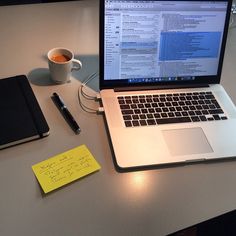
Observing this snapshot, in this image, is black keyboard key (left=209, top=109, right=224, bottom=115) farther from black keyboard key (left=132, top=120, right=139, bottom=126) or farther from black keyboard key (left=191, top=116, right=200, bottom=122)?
black keyboard key (left=132, top=120, right=139, bottom=126)

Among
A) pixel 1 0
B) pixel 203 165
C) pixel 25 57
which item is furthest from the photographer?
pixel 1 0

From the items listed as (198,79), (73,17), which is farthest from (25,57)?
(198,79)

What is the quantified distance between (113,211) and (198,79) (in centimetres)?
49

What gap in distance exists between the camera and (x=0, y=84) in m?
1.03

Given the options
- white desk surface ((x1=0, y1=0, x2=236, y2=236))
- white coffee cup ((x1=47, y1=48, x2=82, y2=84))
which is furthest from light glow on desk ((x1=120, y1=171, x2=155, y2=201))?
white coffee cup ((x1=47, y1=48, x2=82, y2=84))

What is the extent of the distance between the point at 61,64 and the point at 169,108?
327mm

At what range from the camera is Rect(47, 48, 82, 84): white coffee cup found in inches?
41.0

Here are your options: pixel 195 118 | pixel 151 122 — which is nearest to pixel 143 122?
pixel 151 122

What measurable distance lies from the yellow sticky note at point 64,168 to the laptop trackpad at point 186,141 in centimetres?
19

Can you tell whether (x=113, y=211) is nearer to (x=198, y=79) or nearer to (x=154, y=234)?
(x=154, y=234)

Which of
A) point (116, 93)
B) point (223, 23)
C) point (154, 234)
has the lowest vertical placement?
point (154, 234)

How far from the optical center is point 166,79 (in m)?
1.04

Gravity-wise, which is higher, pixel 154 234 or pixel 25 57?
pixel 25 57

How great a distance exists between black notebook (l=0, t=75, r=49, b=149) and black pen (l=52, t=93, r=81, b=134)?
0.19ft
